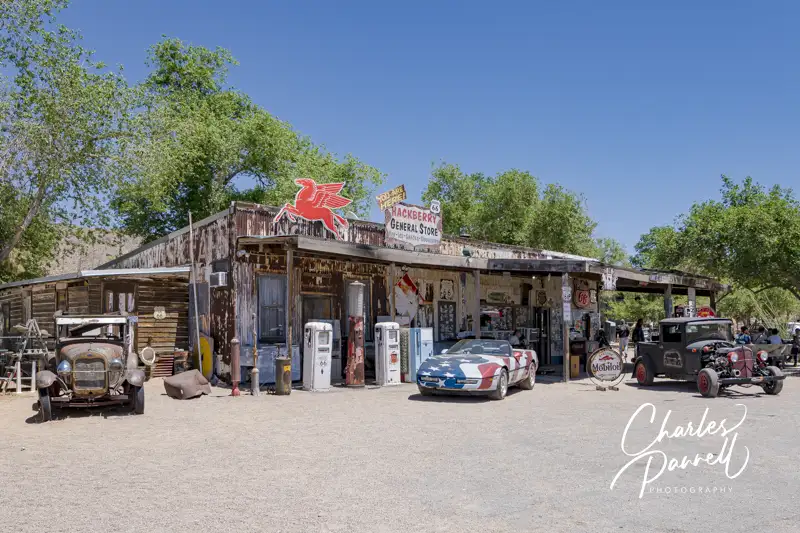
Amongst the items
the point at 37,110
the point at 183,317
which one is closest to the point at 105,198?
the point at 37,110

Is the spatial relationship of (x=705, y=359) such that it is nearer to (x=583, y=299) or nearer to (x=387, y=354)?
(x=387, y=354)

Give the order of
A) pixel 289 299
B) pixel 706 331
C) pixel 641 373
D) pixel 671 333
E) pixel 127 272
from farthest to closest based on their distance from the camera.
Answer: pixel 641 373
pixel 127 272
pixel 289 299
pixel 671 333
pixel 706 331

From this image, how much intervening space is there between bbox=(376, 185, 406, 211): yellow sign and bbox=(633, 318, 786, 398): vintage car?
7.99 m

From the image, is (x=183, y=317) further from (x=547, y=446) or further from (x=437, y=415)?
(x=547, y=446)

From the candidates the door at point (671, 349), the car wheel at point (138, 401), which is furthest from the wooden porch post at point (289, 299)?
the door at point (671, 349)

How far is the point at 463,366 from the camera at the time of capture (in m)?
14.0

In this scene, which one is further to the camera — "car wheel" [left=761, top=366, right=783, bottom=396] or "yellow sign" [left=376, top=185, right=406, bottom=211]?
"yellow sign" [left=376, top=185, right=406, bottom=211]

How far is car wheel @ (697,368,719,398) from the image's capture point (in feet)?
46.8

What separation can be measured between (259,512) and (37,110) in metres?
19.4

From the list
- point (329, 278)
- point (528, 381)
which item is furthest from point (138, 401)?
point (528, 381)

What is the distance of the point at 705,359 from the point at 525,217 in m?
32.9

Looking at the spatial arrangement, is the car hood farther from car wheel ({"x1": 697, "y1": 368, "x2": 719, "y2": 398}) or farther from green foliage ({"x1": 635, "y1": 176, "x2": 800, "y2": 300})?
green foliage ({"x1": 635, "y1": 176, "x2": 800, "y2": 300})

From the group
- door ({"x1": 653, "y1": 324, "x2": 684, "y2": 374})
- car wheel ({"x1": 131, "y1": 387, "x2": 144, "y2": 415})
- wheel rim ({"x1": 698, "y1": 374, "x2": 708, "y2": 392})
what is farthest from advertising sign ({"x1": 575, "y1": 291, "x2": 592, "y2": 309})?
car wheel ({"x1": 131, "y1": 387, "x2": 144, "y2": 415})

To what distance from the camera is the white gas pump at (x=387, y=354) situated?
16.8 metres
